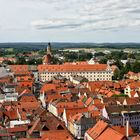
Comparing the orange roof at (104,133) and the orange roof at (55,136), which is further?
the orange roof at (55,136)

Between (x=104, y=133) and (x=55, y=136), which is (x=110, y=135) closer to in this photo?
(x=104, y=133)

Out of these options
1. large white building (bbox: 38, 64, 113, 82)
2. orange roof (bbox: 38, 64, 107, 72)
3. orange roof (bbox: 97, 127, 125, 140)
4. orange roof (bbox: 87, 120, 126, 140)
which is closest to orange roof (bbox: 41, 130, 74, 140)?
orange roof (bbox: 87, 120, 126, 140)

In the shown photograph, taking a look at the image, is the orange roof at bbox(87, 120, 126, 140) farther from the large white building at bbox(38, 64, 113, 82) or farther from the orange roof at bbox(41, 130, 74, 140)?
the large white building at bbox(38, 64, 113, 82)

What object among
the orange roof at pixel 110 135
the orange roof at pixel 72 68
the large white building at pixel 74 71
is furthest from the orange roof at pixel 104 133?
the orange roof at pixel 72 68

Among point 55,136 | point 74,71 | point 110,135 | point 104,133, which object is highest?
point 110,135

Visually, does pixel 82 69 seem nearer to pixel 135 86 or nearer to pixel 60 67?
pixel 60 67

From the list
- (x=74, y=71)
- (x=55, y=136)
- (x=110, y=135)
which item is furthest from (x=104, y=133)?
(x=74, y=71)

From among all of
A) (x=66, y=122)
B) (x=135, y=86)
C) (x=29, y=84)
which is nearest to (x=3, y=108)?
(x=66, y=122)

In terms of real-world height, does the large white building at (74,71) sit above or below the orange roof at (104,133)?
below

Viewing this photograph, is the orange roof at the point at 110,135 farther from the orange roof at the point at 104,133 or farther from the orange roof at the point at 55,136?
the orange roof at the point at 55,136

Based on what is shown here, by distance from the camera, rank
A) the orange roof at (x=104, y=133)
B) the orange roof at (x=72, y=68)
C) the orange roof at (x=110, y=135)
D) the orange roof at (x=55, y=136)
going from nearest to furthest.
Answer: the orange roof at (x=110, y=135) < the orange roof at (x=104, y=133) < the orange roof at (x=55, y=136) < the orange roof at (x=72, y=68)

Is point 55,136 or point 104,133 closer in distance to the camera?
point 104,133
